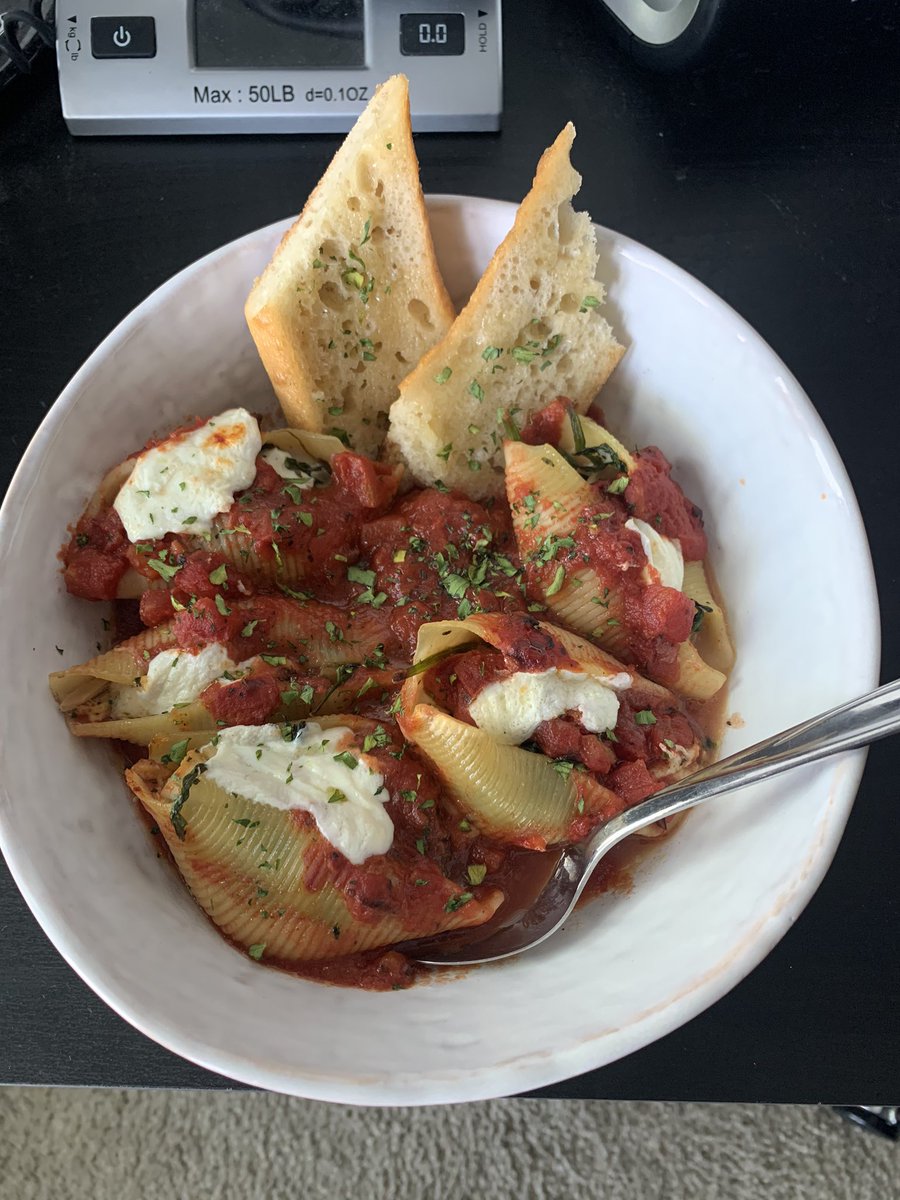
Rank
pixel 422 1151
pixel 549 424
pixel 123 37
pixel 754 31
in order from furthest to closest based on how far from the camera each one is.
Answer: pixel 422 1151
pixel 754 31
pixel 123 37
pixel 549 424

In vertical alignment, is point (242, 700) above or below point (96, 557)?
below

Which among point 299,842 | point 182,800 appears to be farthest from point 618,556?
point 182,800

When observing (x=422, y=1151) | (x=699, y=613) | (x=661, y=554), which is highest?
(x=661, y=554)

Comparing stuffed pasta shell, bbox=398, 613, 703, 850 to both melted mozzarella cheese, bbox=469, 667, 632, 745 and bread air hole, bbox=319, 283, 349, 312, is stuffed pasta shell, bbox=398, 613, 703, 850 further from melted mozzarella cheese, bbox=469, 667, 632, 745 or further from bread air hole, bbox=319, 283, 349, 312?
bread air hole, bbox=319, 283, 349, 312

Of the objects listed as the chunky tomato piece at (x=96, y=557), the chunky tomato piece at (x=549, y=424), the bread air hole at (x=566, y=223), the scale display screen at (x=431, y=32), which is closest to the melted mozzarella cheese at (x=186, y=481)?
the chunky tomato piece at (x=96, y=557)

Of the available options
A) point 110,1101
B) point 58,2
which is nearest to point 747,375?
point 58,2

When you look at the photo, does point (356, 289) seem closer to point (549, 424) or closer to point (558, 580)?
point (549, 424)

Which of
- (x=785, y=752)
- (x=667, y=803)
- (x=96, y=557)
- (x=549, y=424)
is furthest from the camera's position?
(x=549, y=424)

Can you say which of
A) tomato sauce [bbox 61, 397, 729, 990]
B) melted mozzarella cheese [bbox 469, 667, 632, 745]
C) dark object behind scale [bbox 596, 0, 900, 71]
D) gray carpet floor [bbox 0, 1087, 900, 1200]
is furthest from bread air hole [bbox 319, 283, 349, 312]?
gray carpet floor [bbox 0, 1087, 900, 1200]

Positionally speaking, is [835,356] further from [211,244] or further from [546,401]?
[211,244]
